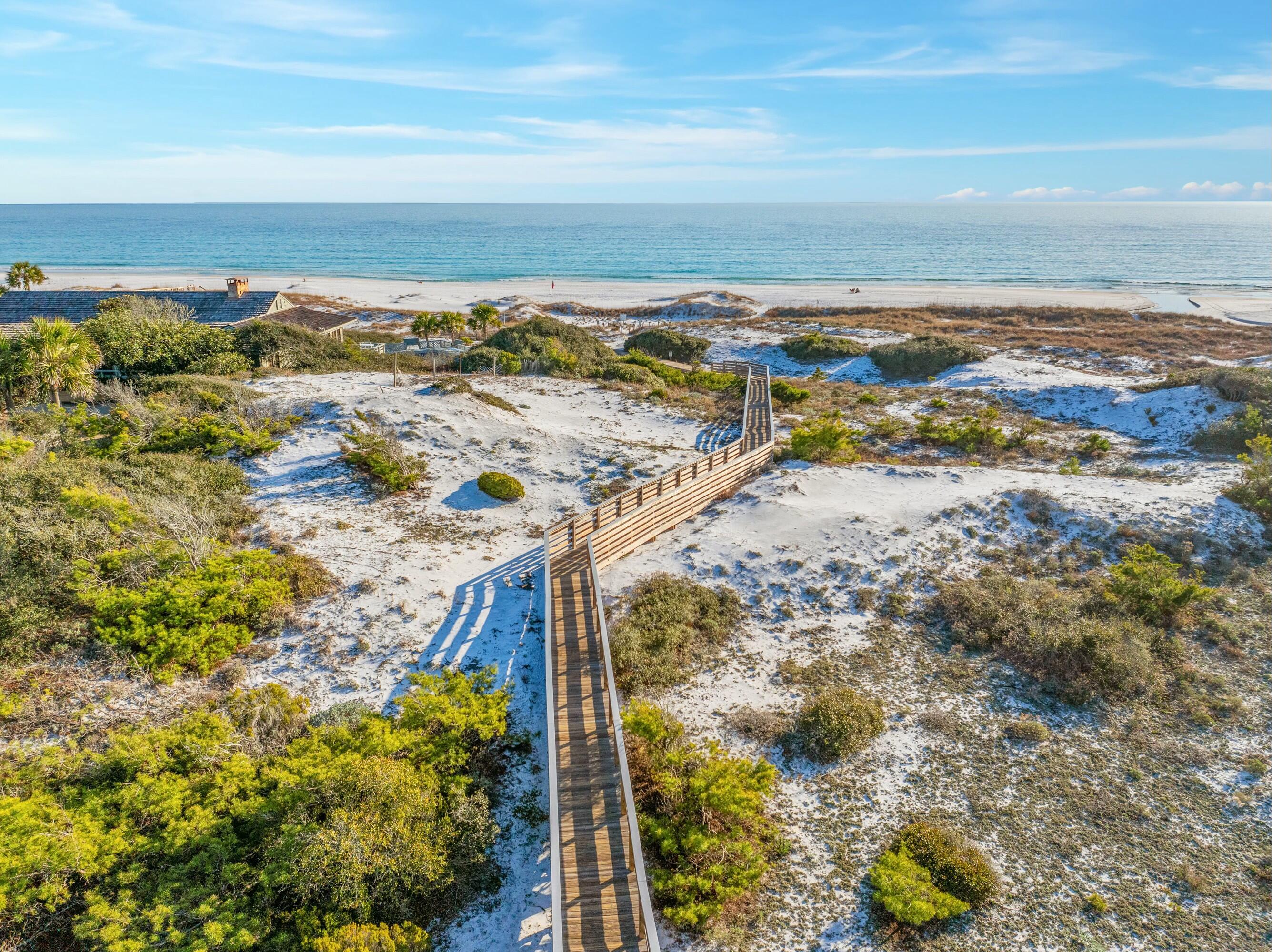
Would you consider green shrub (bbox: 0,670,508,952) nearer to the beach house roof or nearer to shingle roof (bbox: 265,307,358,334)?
shingle roof (bbox: 265,307,358,334)

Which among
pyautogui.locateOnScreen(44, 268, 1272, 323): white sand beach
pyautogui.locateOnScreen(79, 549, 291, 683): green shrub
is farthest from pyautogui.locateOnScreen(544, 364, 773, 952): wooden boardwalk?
pyautogui.locateOnScreen(44, 268, 1272, 323): white sand beach

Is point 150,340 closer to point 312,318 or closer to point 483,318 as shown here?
point 312,318

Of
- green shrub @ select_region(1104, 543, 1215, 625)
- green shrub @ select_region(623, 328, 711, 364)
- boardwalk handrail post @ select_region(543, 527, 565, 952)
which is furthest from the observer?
green shrub @ select_region(623, 328, 711, 364)

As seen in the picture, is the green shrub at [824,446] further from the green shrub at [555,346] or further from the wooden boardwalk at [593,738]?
the green shrub at [555,346]

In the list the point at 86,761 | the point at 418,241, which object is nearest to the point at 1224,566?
the point at 86,761

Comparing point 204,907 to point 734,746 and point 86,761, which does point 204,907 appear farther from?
point 734,746

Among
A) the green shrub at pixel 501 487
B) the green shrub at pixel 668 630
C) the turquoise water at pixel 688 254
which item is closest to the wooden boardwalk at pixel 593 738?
the green shrub at pixel 668 630
